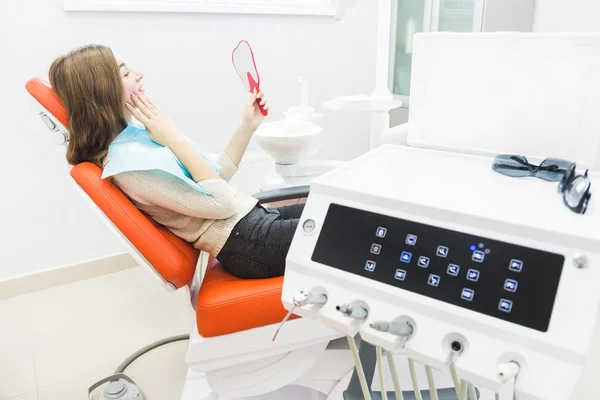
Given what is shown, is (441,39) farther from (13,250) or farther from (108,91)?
(13,250)

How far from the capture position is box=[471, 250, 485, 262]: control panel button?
530mm

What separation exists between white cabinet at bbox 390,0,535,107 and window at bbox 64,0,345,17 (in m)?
0.40

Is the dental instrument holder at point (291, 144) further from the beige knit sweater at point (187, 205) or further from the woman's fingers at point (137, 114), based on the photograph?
the woman's fingers at point (137, 114)

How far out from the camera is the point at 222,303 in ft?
3.70

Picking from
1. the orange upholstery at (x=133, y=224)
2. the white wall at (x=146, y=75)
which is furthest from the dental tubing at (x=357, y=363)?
the white wall at (x=146, y=75)

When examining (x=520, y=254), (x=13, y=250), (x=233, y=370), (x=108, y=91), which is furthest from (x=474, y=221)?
(x=13, y=250)

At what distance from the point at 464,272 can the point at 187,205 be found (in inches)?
32.2

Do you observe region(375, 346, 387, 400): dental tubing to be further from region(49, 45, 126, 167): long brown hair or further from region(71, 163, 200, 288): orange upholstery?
region(49, 45, 126, 167): long brown hair

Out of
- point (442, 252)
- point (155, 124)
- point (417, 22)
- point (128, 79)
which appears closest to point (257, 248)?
point (155, 124)

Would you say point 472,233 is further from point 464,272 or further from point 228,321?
point 228,321

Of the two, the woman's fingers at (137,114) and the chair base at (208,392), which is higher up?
the woman's fingers at (137,114)

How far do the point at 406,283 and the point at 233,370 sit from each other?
784mm

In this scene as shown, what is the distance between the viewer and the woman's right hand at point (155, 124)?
4.20 feet

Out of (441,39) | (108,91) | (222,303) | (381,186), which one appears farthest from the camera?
(108,91)
